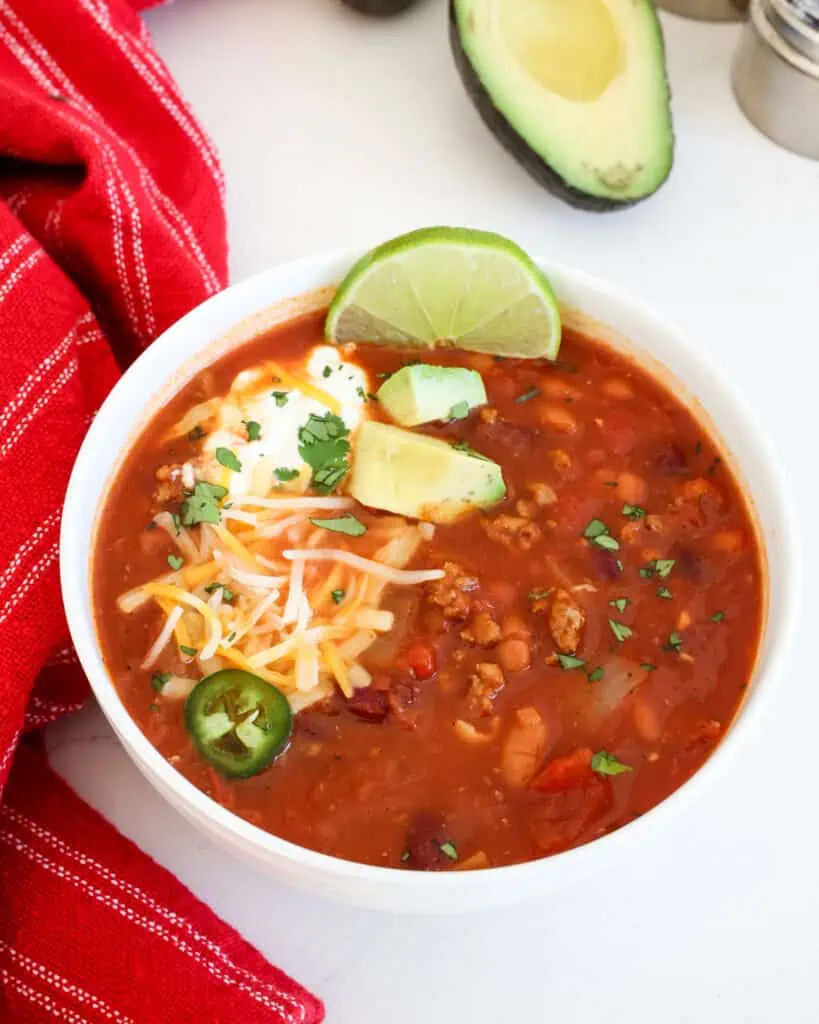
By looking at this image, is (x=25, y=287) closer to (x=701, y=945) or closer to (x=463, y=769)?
(x=463, y=769)

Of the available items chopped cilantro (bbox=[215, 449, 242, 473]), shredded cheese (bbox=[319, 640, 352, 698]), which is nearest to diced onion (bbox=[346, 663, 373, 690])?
shredded cheese (bbox=[319, 640, 352, 698])

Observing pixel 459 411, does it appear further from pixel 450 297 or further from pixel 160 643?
pixel 160 643

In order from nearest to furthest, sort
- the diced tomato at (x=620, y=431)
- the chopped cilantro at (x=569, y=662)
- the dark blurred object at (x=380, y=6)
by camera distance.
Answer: the chopped cilantro at (x=569, y=662) < the diced tomato at (x=620, y=431) < the dark blurred object at (x=380, y=6)

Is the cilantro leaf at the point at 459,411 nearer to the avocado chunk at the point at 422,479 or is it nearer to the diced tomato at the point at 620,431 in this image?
the avocado chunk at the point at 422,479

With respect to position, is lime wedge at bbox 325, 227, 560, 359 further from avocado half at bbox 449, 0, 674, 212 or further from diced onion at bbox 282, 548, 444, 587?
→ avocado half at bbox 449, 0, 674, 212

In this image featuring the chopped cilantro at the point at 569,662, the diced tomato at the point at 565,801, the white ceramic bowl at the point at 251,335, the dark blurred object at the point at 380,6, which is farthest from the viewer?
the dark blurred object at the point at 380,6

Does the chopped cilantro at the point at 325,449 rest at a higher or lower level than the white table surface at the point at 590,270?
higher

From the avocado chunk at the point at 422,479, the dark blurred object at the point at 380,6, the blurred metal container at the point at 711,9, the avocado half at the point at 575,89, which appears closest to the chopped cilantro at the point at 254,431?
the avocado chunk at the point at 422,479
